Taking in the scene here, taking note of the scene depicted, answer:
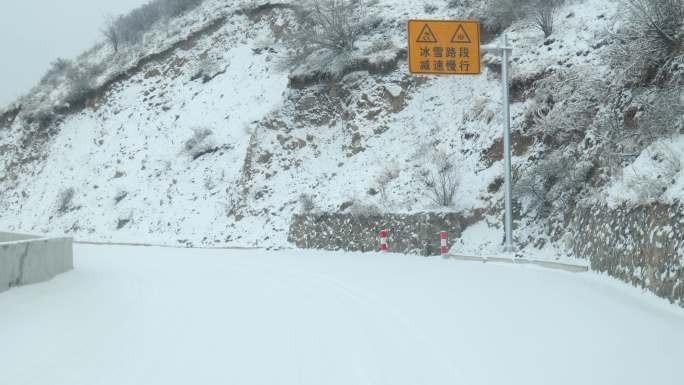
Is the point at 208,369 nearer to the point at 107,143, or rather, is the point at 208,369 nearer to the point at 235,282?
the point at 235,282

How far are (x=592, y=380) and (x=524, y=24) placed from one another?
2055 centimetres

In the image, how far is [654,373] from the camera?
521cm

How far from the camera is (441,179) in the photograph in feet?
60.3

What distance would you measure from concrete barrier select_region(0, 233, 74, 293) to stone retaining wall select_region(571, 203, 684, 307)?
11528mm

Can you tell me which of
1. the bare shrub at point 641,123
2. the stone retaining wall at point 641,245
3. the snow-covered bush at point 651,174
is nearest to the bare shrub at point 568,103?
the bare shrub at point 641,123

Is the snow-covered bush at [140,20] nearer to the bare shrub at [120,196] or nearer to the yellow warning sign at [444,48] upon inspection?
the bare shrub at [120,196]

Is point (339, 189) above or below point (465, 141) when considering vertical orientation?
below

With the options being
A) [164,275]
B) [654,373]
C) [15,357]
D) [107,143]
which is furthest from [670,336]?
[107,143]

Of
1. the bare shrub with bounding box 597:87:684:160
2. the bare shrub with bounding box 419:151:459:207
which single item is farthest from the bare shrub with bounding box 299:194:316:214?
the bare shrub with bounding box 597:87:684:160

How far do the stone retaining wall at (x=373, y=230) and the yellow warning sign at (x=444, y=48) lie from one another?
4.19 m

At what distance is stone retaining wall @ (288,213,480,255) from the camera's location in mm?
17188

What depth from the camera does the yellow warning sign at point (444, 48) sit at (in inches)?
652

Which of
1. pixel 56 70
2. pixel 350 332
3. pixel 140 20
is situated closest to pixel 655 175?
pixel 350 332

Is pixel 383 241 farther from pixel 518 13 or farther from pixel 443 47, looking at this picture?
pixel 518 13
